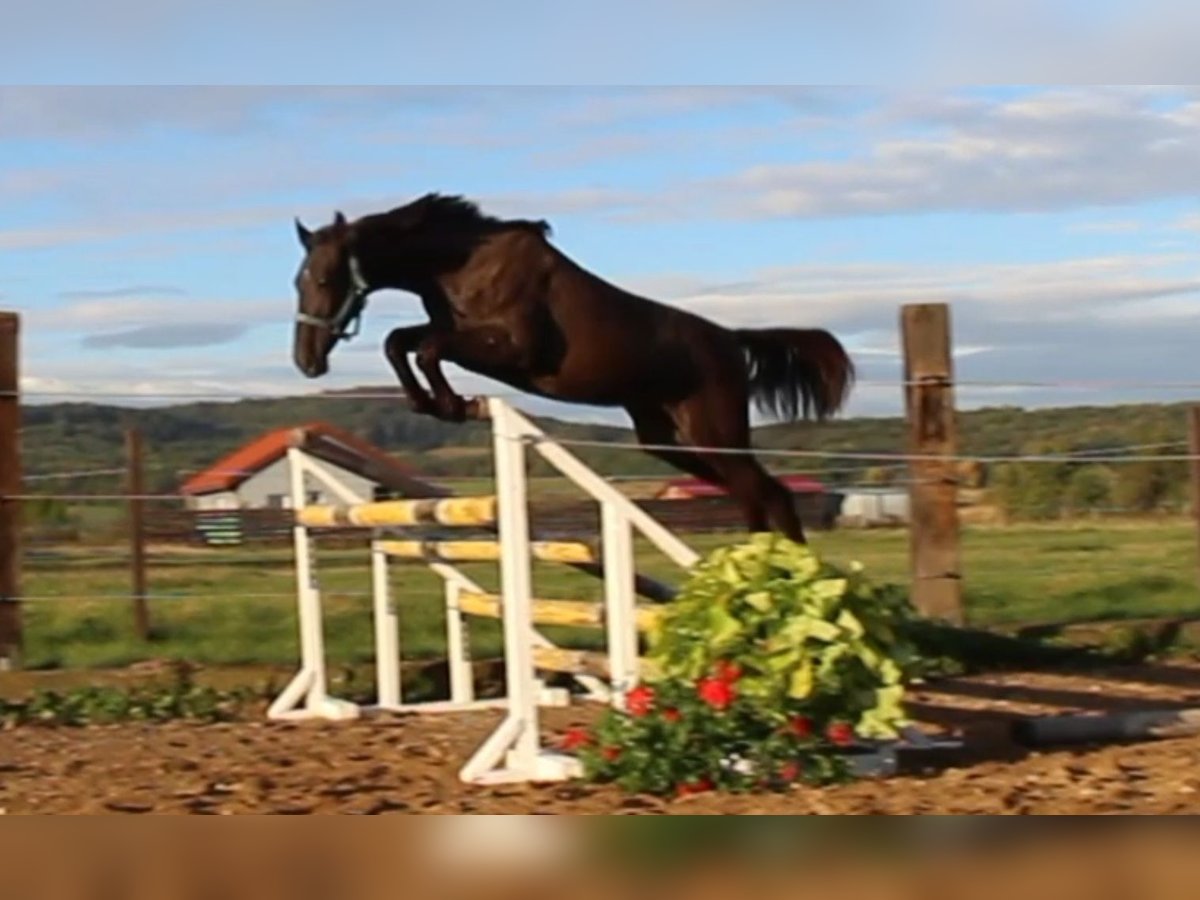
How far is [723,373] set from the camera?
498 centimetres

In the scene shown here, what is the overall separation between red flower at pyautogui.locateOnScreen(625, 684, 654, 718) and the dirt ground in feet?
0.53

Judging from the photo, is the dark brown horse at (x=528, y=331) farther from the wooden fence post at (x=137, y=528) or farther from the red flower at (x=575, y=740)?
the wooden fence post at (x=137, y=528)

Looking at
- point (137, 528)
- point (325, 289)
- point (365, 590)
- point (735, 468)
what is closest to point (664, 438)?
point (735, 468)

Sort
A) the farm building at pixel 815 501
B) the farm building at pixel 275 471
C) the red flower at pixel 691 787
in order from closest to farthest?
the red flower at pixel 691 787 → the farm building at pixel 275 471 → the farm building at pixel 815 501

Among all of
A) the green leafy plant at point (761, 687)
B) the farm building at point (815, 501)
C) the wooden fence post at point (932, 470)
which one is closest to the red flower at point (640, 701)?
the green leafy plant at point (761, 687)

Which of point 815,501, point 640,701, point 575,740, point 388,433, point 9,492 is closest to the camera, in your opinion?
point 640,701

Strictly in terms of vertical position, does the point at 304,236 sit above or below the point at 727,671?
above

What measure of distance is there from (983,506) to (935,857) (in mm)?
4850

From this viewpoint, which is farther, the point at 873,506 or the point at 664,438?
the point at 873,506

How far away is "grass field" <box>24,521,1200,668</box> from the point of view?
600 centimetres

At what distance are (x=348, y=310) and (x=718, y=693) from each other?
1.47 m

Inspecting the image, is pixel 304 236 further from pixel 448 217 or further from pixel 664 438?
pixel 664 438

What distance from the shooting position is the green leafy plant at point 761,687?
12.0 ft

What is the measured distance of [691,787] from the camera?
3.63 m
